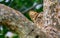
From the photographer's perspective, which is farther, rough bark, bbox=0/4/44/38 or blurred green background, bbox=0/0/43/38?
blurred green background, bbox=0/0/43/38

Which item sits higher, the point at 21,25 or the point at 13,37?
the point at 13,37

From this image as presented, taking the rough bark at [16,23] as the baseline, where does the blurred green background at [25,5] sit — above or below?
above

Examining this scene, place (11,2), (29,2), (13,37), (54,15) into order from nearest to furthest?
1. (54,15)
2. (13,37)
3. (11,2)
4. (29,2)

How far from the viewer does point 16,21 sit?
53.1 inches

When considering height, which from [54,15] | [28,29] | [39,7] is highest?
[39,7]

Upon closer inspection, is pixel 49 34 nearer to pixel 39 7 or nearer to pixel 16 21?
pixel 16 21

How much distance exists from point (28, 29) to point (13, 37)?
A: 0.78 m

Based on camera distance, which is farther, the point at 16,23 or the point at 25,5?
the point at 25,5

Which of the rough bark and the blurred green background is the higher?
the blurred green background

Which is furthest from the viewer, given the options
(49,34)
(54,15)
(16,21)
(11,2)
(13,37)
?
(11,2)


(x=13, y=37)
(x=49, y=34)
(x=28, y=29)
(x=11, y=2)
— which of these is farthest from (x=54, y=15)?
(x=11, y=2)

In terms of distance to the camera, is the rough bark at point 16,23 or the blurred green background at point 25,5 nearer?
the rough bark at point 16,23

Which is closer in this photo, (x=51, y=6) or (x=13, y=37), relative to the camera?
(x=51, y=6)

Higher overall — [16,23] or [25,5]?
[25,5]
